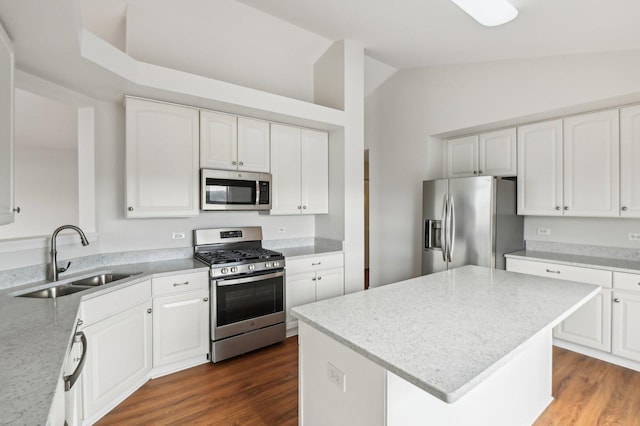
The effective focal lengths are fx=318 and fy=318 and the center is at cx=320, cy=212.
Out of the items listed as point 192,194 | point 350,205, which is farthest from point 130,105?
point 350,205

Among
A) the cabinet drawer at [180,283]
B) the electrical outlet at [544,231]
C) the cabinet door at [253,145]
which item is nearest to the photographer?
the cabinet drawer at [180,283]

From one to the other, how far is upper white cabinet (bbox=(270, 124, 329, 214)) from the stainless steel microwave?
15cm

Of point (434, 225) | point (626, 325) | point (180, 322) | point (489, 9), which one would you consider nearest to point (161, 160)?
point (180, 322)

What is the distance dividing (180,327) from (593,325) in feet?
11.6

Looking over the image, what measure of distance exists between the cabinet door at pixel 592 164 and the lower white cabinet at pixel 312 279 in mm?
2334

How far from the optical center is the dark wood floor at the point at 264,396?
200 centimetres

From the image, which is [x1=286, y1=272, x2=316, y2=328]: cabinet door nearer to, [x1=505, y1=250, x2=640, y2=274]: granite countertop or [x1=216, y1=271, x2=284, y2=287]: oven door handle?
[x1=216, y1=271, x2=284, y2=287]: oven door handle

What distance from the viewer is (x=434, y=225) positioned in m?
3.68

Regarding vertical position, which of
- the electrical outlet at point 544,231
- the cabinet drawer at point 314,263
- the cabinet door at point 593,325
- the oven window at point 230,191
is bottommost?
the cabinet door at point 593,325

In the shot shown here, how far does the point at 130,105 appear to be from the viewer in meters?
2.54

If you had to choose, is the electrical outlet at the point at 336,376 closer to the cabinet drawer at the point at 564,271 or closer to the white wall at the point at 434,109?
the cabinet drawer at the point at 564,271

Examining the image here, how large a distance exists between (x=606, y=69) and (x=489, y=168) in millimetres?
1284

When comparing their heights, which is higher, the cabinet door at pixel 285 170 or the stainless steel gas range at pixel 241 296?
the cabinet door at pixel 285 170

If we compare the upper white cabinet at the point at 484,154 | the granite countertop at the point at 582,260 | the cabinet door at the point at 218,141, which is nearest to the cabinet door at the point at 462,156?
the upper white cabinet at the point at 484,154
